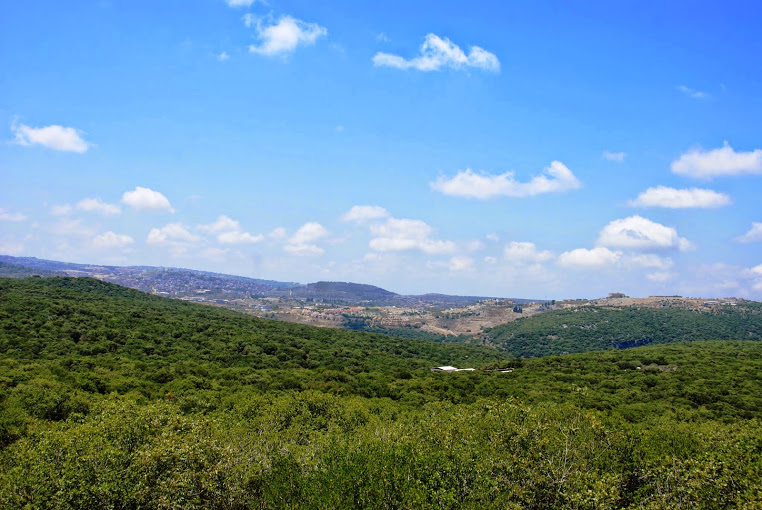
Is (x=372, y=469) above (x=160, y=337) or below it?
above

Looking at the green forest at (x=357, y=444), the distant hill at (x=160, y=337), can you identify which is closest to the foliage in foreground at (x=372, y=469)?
the green forest at (x=357, y=444)

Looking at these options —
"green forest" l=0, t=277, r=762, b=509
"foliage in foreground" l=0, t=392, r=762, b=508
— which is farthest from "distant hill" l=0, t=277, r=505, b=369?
"foliage in foreground" l=0, t=392, r=762, b=508

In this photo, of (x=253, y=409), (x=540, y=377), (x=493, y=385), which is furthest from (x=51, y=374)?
(x=540, y=377)

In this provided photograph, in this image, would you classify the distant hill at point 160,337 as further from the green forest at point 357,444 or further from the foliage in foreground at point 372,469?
the foliage in foreground at point 372,469

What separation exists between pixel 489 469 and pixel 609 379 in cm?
7999

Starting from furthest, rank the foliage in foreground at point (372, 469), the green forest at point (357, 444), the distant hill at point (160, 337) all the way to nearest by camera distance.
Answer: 1. the distant hill at point (160, 337)
2. the green forest at point (357, 444)
3. the foliage in foreground at point (372, 469)

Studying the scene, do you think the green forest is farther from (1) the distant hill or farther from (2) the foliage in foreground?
(1) the distant hill

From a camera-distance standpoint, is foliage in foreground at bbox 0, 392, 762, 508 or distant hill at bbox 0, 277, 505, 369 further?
distant hill at bbox 0, 277, 505, 369

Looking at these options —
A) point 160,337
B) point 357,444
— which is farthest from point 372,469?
point 160,337

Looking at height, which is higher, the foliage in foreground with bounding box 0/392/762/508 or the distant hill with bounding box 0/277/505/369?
the foliage in foreground with bounding box 0/392/762/508

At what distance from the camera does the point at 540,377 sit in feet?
303

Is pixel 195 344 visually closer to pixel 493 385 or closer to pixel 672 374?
pixel 493 385

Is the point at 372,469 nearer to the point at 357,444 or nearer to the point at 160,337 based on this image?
the point at 357,444

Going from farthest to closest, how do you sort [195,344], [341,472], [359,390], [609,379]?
[195,344] < [609,379] < [359,390] < [341,472]
